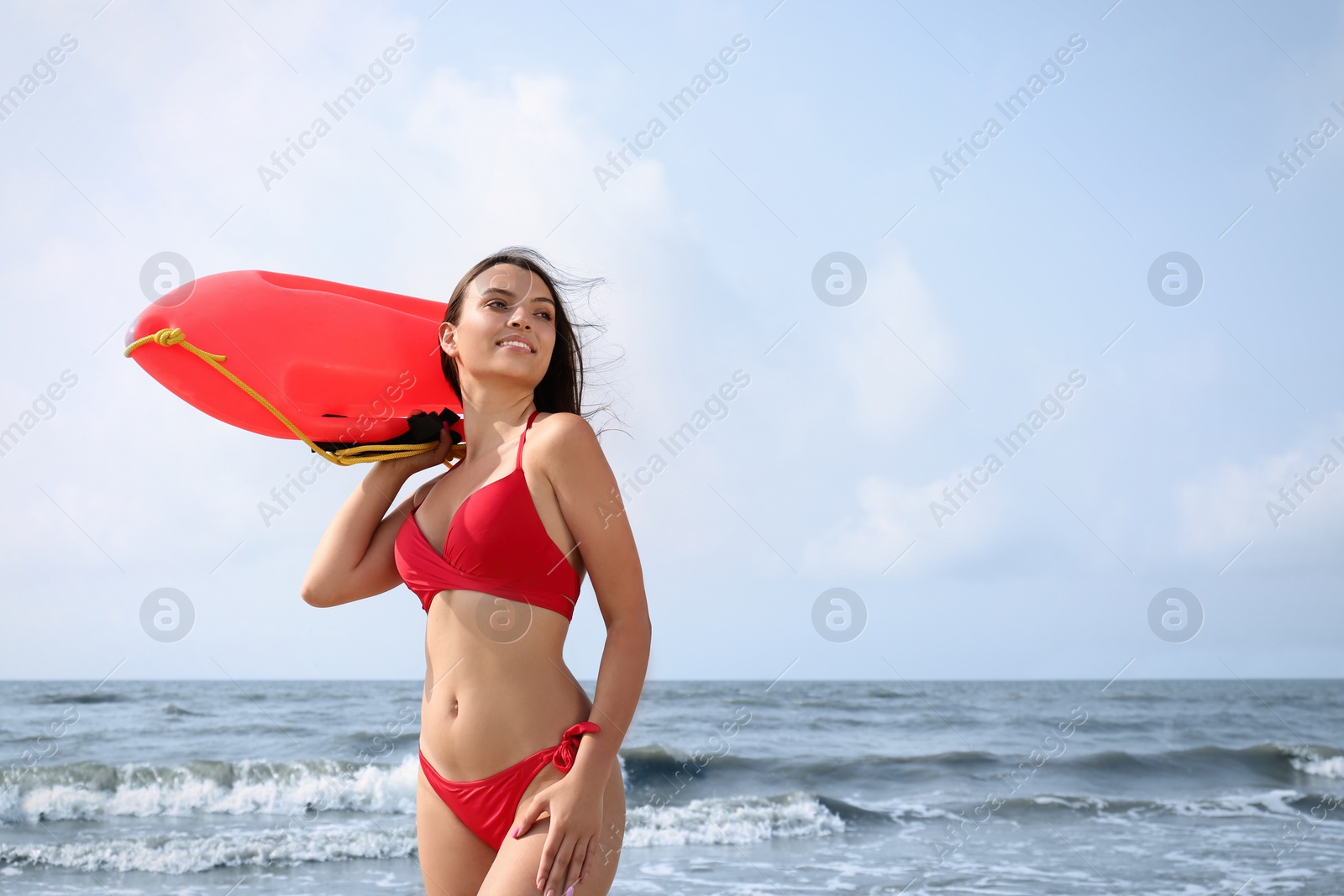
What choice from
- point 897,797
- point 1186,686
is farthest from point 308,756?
point 1186,686

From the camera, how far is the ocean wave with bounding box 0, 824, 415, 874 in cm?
830

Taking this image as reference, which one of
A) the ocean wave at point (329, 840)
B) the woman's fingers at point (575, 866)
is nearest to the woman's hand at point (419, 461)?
the woman's fingers at point (575, 866)

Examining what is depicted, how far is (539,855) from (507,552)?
1.93 ft

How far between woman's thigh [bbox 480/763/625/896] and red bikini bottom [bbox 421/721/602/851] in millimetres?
23

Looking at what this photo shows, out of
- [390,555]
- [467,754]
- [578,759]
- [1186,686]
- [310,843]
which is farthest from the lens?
[1186,686]

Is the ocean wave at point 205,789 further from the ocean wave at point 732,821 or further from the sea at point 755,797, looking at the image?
the ocean wave at point 732,821

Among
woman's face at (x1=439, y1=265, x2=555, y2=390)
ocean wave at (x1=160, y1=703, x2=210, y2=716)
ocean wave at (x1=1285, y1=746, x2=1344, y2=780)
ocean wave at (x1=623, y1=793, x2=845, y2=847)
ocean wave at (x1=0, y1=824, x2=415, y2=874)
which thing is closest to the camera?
woman's face at (x1=439, y1=265, x2=555, y2=390)

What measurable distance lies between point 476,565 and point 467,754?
0.39 m

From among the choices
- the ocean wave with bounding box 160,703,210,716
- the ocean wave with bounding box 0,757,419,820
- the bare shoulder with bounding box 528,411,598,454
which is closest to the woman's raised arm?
the bare shoulder with bounding box 528,411,598,454

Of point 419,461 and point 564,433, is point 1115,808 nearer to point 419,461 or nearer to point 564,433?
point 419,461

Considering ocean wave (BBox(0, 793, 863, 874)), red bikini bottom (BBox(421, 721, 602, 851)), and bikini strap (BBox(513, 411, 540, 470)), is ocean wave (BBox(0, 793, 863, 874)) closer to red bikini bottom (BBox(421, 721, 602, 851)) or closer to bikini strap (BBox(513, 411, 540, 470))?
red bikini bottom (BBox(421, 721, 602, 851))

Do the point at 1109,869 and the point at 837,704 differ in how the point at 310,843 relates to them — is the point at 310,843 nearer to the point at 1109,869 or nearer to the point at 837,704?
the point at 1109,869

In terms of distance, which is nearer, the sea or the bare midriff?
the bare midriff

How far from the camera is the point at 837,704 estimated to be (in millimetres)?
18984
